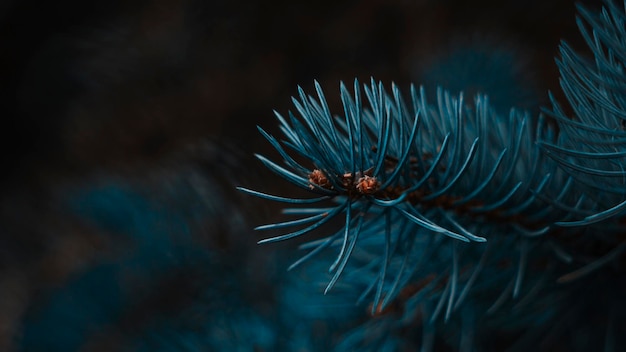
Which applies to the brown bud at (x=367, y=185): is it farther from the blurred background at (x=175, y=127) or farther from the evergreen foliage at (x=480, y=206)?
the blurred background at (x=175, y=127)

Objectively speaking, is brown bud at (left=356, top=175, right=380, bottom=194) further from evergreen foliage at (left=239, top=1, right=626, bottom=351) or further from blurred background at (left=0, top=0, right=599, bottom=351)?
blurred background at (left=0, top=0, right=599, bottom=351)

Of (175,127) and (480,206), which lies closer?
(480,206)

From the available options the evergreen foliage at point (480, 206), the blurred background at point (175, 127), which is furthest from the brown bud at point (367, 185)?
the blurred background at point (175, 127)

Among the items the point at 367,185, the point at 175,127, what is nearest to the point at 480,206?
the point at 367,185

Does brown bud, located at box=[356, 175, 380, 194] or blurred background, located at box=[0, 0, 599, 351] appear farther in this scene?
blurred background, located at box=[0, 0, 599, 351]

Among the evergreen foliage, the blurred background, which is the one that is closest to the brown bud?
the evergreen foliage

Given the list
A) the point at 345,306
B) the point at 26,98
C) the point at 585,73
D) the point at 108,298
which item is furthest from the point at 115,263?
the point at 26,98

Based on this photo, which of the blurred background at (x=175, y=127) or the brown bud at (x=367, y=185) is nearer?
the brown bud at (x=367, y=185)

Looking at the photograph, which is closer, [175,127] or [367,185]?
[367,185]

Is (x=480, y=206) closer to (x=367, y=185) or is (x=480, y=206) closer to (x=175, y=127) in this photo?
(x=367, y=185)
